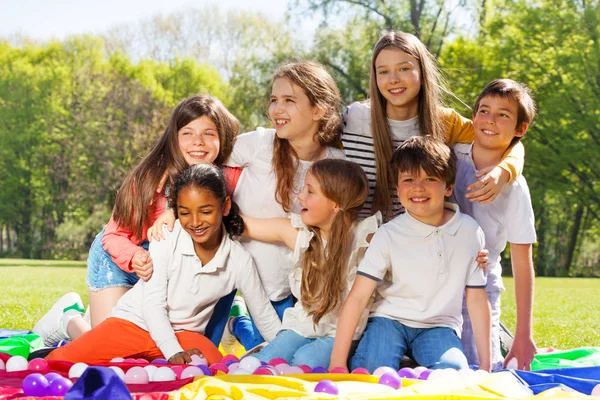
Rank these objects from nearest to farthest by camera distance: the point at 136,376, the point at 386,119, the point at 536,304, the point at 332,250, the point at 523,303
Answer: the point at 136,376
the point at 332,250
the point at 523,303
the point at 386,119
the point at 536,304

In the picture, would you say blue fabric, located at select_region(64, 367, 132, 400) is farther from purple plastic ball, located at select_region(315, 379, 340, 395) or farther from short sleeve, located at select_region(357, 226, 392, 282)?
short sleeve, located at select_region(357, 226, 392, 282)

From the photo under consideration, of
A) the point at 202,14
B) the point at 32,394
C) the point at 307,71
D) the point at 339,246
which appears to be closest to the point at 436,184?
the point at 339,246

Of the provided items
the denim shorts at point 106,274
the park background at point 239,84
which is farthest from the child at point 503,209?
the park background at point 239,84

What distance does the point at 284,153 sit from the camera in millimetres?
4875

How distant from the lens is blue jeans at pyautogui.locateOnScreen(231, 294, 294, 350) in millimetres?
4898

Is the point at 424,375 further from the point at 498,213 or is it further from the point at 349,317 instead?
the point at 498,213

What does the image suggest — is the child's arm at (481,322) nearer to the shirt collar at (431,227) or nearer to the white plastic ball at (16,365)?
the shirt collar at (431,227)

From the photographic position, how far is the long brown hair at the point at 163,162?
16.1 ft

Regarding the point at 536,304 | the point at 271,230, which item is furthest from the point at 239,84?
the point at 271,230

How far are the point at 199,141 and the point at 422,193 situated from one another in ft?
5.06

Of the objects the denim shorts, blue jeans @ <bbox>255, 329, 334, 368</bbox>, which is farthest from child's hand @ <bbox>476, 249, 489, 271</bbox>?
the denim shorts

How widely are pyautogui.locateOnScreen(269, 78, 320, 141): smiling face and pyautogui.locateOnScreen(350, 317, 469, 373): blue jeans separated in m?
1.26

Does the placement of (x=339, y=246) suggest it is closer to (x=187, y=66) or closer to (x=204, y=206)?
(x=204, y=206)

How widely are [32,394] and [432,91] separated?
2.89 meters
